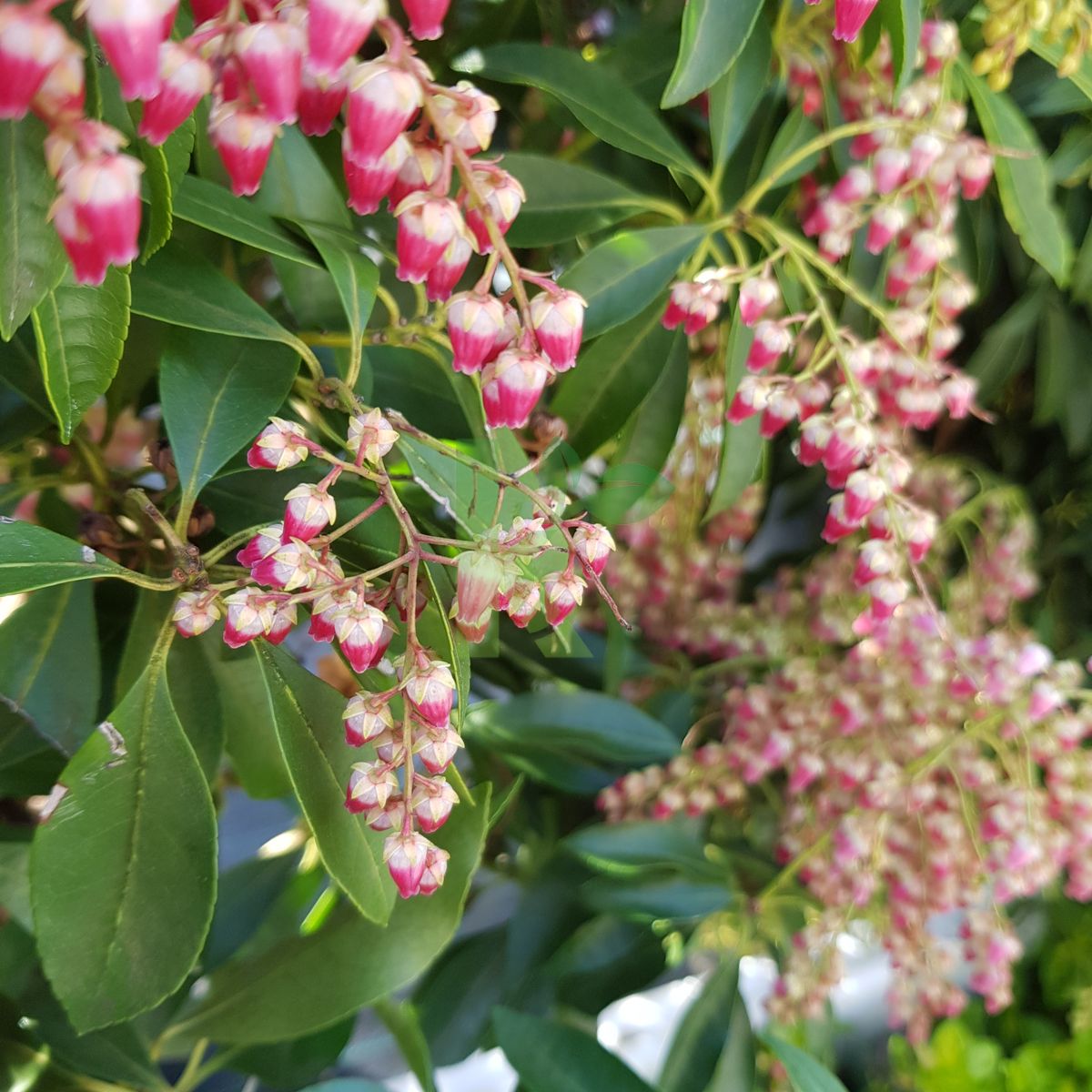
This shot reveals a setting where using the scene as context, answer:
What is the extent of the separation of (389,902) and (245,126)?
0.30m

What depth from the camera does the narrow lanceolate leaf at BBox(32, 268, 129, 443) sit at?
0.98 ft

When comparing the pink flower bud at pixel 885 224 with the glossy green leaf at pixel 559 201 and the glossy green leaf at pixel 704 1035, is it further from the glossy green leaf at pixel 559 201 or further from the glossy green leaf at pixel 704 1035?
the glossy green leaf at pixel 704 1035

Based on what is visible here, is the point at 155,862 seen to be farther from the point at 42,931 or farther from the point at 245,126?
the point at 245,126

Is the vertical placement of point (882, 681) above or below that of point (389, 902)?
below

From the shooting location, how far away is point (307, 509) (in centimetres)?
32

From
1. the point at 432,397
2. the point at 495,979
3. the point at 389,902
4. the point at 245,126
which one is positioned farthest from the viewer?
the point at 495,979

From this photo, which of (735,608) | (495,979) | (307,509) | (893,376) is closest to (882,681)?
(735,608)

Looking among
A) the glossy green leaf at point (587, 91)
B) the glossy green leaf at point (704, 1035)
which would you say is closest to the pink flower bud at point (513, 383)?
the glossy green leaf at point (587, 91)

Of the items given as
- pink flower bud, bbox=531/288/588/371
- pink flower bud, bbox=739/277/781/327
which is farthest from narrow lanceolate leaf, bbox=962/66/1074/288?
pink flower bud, bbox=531/288/588/371

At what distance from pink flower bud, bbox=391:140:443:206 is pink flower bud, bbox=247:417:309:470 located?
93 mm

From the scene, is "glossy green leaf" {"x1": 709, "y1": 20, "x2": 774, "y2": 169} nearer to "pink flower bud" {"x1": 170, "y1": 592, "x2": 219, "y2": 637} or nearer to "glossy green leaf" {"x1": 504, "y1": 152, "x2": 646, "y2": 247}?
"glossy green leaf" {"x1": 504, "y1": 152, "x2": 646, "y2": 247}

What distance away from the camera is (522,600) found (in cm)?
33

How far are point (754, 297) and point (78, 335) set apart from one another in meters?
0.32

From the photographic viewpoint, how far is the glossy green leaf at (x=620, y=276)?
47 cm
